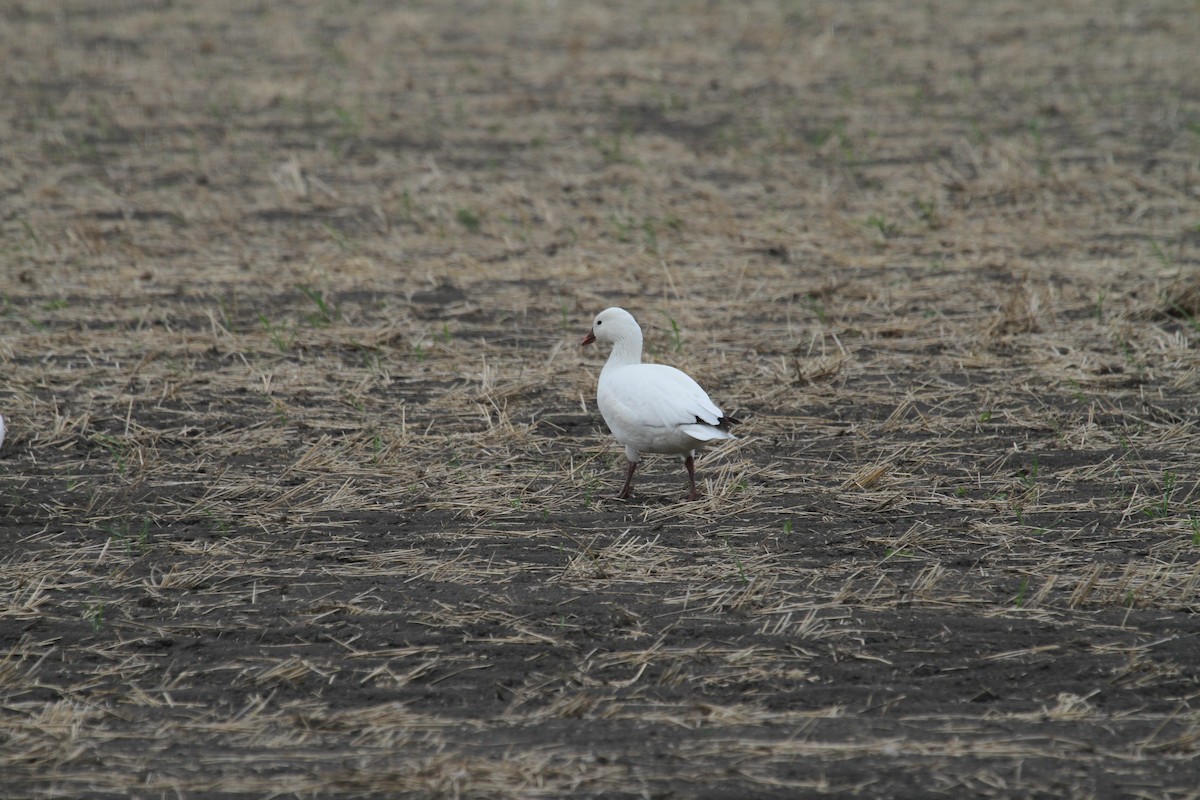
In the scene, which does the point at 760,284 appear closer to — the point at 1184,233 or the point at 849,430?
the point at 849,430

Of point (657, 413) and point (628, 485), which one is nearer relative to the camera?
point (657, 413)

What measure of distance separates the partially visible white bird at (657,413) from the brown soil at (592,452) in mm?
255

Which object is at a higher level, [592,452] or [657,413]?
[657,413]

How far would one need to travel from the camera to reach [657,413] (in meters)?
4.73

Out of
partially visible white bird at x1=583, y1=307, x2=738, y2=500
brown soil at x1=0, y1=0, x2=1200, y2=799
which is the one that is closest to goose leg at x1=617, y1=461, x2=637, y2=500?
partially visible white bird at x1=583, y1=307, x2=738, y2=500

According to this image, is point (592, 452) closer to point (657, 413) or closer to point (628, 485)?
point (628, 485)

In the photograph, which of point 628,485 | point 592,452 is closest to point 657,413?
point 628,485

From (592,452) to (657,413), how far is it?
0.99m

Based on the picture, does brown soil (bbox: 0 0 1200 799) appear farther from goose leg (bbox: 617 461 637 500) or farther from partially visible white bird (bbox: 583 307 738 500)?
partially visible white bird (bbox: 583 307 738 500)

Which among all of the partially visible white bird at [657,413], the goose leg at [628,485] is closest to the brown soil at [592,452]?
the goose leg at [628,485]

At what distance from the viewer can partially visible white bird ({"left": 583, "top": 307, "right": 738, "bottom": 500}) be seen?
4.70 metres

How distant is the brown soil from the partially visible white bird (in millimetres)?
255

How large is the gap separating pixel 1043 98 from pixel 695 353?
804 cm

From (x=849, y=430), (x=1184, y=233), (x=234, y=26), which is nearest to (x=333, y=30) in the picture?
(x=234, y=26)
